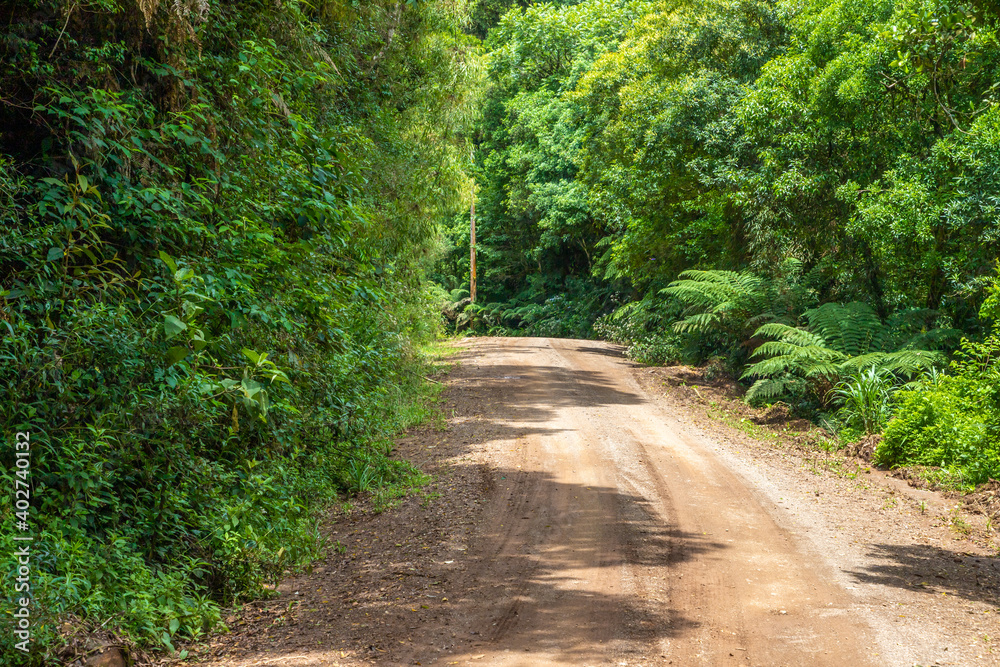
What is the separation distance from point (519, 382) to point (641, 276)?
902 cm

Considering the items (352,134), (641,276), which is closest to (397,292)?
(352,134)

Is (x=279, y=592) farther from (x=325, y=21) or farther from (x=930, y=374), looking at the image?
(x=930, y=374)

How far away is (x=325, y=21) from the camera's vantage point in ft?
34.5

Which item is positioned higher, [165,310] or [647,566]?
[165,310]

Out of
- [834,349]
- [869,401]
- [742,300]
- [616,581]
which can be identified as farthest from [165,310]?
[742,300]

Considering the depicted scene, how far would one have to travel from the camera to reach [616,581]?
561cm

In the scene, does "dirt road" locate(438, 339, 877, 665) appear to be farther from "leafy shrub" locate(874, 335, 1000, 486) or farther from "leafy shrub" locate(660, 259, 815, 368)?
"leafy shrub" locate(660, 259, 815, 368)

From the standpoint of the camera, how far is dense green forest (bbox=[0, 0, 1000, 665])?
16.4ft

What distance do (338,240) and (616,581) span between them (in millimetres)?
3970

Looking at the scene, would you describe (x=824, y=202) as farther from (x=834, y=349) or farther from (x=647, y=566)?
(x=647, y=566)

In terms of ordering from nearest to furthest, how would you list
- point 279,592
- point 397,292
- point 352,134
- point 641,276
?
point 279,592, point 352,134, point 397,292, point 641,276

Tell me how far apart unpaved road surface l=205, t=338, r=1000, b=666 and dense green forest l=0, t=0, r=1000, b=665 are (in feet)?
2.45

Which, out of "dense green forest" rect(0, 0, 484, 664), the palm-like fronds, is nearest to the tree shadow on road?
"dense green forest" rect(0, 0, 484, 664)

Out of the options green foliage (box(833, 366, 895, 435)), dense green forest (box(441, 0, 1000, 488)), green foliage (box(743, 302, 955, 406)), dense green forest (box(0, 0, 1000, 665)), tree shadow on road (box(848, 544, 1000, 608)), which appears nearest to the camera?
dense green forest (box(0, 0, 1000, 665))
